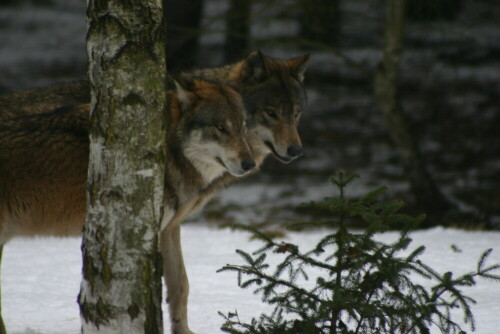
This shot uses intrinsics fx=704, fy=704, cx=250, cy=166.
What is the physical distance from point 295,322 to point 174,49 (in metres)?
7.96

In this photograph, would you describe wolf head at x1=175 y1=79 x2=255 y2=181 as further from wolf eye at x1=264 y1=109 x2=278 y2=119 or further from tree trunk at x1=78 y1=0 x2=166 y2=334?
tree trunk at x1=78 y1=0 x2=166 y2=334

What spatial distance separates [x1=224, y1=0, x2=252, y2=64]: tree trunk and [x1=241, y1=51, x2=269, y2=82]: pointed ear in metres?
3.93

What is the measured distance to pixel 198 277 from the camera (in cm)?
666

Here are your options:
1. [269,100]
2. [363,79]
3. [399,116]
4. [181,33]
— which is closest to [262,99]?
[269,100]

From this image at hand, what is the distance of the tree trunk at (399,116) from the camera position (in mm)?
10023

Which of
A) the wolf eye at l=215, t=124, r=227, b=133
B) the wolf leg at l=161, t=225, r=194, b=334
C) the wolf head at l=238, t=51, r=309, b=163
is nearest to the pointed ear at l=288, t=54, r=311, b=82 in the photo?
the wolf head at l=238, t=51, r=309, b=163

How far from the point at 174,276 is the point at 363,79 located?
14.7 m

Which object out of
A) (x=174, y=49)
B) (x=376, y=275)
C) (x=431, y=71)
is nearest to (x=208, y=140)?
(x=376, y=275)

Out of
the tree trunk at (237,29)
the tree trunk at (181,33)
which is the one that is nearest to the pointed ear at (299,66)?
the tree trunk at (237,29)

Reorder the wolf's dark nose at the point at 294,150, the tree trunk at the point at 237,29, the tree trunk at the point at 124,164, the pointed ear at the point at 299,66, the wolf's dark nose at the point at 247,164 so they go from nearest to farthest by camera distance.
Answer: the tree trunk at the point at 124,164 → the wolf's dark nose at the point at 247,164 → the wolf's dark nose at the point at 294,150 → the pointed ear at the point at 299,66 → the tree trunk at the point at 237,29

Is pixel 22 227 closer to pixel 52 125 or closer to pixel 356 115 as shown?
pixel 52 125

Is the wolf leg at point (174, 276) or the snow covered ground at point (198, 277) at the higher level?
the wolf leg at point (174, 276)

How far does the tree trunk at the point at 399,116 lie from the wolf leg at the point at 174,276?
5.74 metres

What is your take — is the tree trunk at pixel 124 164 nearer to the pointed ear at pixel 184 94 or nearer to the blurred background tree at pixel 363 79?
the pointed ear at pixel 184 94
